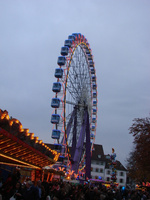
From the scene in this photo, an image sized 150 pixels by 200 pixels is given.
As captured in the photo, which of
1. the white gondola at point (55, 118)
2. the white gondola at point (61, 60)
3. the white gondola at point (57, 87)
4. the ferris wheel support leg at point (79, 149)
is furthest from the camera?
the ferris wheel support leg at point (79, 149)

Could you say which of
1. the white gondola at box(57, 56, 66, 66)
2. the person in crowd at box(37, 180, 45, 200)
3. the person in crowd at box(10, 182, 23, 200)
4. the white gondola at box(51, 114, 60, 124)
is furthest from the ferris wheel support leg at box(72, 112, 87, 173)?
the person in crowd at box(10, 182, 23, 200)

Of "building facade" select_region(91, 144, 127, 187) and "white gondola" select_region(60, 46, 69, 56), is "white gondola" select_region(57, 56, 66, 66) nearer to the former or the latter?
"white gondola" select_region(60, 46, 69, 56)

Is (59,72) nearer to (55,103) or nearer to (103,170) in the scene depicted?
(55,103)

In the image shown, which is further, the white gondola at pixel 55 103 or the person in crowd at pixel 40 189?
the white gondola at pixel 55 103

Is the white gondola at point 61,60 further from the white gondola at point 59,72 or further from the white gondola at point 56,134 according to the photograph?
the white gondola at point 56,134

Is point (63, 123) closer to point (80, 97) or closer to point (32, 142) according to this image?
point (80, 97)

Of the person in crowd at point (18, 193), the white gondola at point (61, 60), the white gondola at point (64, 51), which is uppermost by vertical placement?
the white gondola at point (64, 51)

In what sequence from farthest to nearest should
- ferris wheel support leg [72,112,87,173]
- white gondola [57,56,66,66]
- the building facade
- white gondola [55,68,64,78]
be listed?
the building facade < ferris wheel support leg [72,112,87,173] < white gondola [57,56,66,66] < white gondola [55,68,64,78]

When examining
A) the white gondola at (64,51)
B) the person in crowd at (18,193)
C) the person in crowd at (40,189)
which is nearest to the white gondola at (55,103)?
the white gondola at (64,51)

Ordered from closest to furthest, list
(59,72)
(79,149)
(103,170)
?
(59,72)
(79,149)
(103,170)

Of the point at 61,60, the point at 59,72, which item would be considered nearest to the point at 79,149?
the point at 59,72

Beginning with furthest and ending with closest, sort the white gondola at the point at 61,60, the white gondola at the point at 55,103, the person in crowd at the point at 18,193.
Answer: the white gondola at the point at 61,60 < the white gondola at the point at 55,103 < the person in crowd at the point at 18,193

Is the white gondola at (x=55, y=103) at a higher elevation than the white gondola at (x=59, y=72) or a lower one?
lower

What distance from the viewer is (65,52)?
3112 cm
